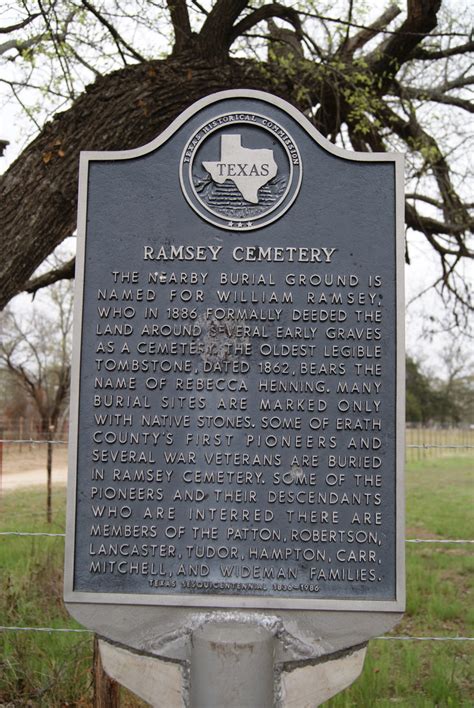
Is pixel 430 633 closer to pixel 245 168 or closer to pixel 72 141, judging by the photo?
pixel 245 168

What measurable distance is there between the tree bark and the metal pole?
10.5ft

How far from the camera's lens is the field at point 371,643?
469cm

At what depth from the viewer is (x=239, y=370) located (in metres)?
3.27

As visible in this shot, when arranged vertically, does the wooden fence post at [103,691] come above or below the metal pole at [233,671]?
below

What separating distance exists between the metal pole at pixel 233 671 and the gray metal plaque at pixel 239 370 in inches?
6.6

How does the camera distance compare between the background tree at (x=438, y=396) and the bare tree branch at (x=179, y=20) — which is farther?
the background tree at (x=438, y=396)

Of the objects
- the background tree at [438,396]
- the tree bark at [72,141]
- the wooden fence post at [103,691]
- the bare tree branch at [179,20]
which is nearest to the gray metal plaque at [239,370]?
the wooden fence post at [103,691]

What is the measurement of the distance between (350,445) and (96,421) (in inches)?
46.7

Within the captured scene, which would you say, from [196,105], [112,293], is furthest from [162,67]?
[112,293]

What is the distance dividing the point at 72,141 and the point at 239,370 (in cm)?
286

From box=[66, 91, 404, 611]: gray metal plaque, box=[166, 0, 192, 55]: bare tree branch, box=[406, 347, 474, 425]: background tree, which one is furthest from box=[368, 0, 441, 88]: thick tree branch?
box=[406, 347, 474, 425]: background tree

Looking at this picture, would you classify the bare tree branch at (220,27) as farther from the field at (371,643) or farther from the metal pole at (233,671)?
the field at (371,643)

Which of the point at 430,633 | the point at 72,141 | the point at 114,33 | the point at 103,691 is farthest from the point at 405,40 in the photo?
A: the point at 103,691

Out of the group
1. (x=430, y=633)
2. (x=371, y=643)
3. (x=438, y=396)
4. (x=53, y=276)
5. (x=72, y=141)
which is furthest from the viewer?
(x=438, y=396)
